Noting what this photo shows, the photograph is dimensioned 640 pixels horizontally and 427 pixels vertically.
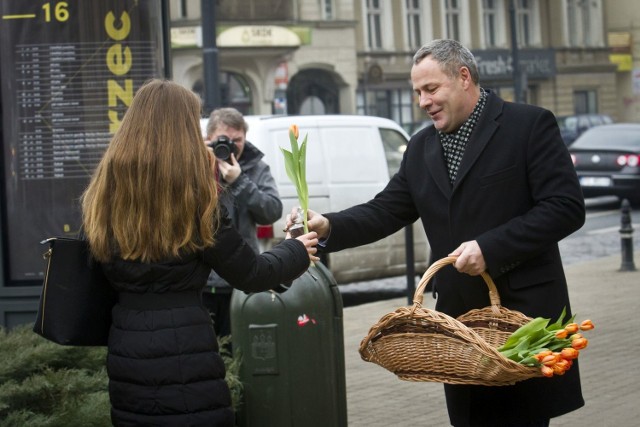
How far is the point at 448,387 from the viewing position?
4293mm

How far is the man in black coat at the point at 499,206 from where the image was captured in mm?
4156

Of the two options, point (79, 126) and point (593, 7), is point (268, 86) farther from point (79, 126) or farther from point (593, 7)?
point (79, 126)

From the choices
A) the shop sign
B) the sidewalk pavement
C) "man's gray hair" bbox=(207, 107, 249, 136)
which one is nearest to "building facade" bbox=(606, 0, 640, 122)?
the shop sign

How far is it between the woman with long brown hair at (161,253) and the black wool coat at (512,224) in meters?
0.75

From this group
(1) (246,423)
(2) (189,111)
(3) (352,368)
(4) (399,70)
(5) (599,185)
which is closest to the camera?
(2) (189,111)

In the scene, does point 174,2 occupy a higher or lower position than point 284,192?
higher

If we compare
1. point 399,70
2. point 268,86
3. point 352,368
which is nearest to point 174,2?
point 268,86

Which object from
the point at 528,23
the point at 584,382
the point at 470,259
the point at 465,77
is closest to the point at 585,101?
the point at 528,23

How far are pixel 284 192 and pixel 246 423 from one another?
5.91 metres

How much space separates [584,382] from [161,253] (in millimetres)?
4672

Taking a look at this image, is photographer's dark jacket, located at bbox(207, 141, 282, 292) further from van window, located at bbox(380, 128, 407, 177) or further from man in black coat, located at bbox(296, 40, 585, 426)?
van window, located at bbox(380, 128, 407, 177)

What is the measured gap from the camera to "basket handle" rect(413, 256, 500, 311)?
12.8 feet

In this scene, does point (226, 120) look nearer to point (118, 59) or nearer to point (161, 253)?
point (118, 59)

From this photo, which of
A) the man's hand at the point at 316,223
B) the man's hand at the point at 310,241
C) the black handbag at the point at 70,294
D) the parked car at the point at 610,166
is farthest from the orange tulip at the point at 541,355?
the parked car at the point at 610,166
